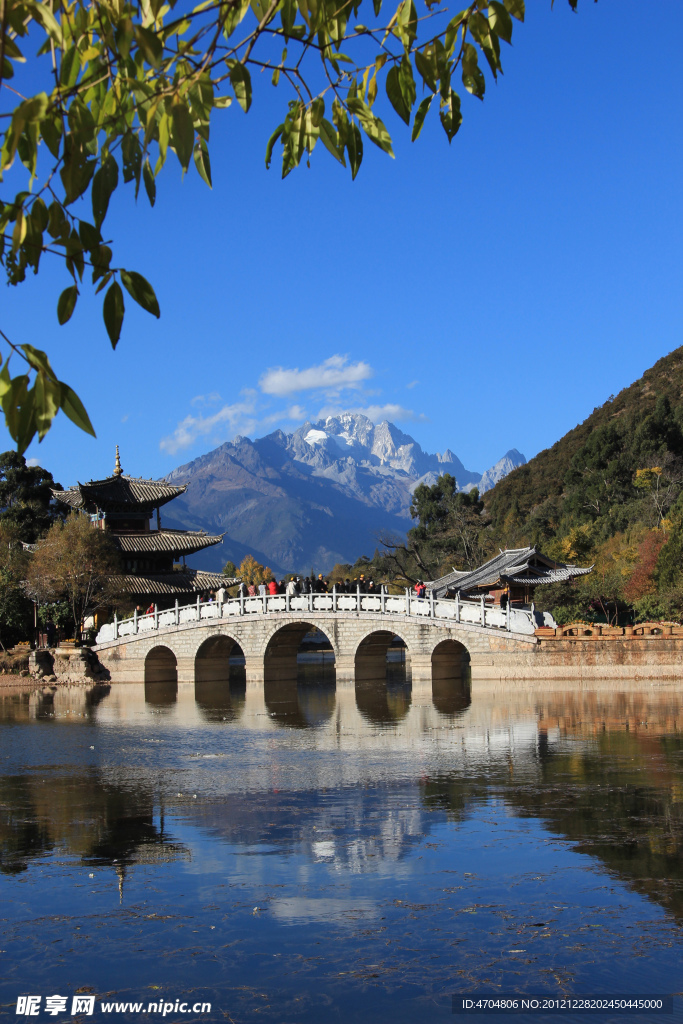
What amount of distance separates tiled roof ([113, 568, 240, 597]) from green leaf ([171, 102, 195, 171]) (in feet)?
133

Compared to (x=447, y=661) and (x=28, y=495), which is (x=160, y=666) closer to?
(x=447, y=661)

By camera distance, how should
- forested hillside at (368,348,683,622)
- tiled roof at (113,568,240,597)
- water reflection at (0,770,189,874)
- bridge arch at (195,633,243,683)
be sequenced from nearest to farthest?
water reflection at (0,770,189,874), bridge arch at (195,633,243,683), forested hillside at (368,348,683,622), tiled roof at (113,568,240,597)

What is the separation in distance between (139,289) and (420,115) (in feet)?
6.25

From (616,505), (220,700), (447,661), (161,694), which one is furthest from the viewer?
(616,505)

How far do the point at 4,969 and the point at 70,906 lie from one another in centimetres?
139

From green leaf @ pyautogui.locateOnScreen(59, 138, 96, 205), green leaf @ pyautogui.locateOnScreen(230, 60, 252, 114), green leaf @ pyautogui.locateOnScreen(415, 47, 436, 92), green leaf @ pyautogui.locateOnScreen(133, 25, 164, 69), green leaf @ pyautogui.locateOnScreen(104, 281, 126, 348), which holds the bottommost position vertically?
green leaf @ pyautogui.locateOnScreen(104, 281, 126, 348)

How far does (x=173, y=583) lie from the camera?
46.3m

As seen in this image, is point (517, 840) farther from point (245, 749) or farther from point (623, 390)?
point (623, 390)

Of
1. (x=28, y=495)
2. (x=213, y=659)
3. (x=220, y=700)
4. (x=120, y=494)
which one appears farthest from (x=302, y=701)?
(x=28, y=495)

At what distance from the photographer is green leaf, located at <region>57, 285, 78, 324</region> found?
130 inches

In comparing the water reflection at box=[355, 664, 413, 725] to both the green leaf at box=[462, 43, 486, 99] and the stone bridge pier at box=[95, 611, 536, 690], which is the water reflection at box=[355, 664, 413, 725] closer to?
the stone bridge pier at box=[95, 611, 536, 690]

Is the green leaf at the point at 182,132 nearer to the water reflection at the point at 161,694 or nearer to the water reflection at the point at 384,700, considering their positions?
the water reflection at the point at 384,700

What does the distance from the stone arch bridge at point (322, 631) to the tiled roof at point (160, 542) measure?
801 cm

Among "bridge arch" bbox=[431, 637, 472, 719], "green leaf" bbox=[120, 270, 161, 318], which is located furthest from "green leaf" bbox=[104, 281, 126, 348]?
"bridge arch" bbox=[431, 637, 472, 719]
